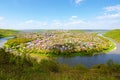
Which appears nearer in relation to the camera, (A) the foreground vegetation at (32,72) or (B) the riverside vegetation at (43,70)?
(A) the foreground vegetation at (32,72)

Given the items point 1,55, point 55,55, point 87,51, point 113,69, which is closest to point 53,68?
point 1,55

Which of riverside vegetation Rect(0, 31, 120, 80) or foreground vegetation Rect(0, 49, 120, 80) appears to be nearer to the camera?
foreground vegetation Rect(0, 49, 120, 80)

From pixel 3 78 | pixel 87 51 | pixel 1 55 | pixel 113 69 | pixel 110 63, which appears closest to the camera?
pixel 3 78

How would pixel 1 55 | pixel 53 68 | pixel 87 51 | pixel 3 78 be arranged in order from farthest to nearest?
1. pixel 87 51
2. pixel 53 68
3. pixel 1 55
4. pixel 3 78

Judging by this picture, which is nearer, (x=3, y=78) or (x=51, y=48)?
(x=3, y=78)

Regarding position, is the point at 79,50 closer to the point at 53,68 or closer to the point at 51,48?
the point at 51,48

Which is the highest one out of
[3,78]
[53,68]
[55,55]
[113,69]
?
[3,78]

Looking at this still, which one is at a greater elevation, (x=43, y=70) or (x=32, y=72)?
(x=32, y=72)

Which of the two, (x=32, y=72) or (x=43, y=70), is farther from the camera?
(x=43, y=70)

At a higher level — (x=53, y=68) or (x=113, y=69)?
(x=53, y=68)
